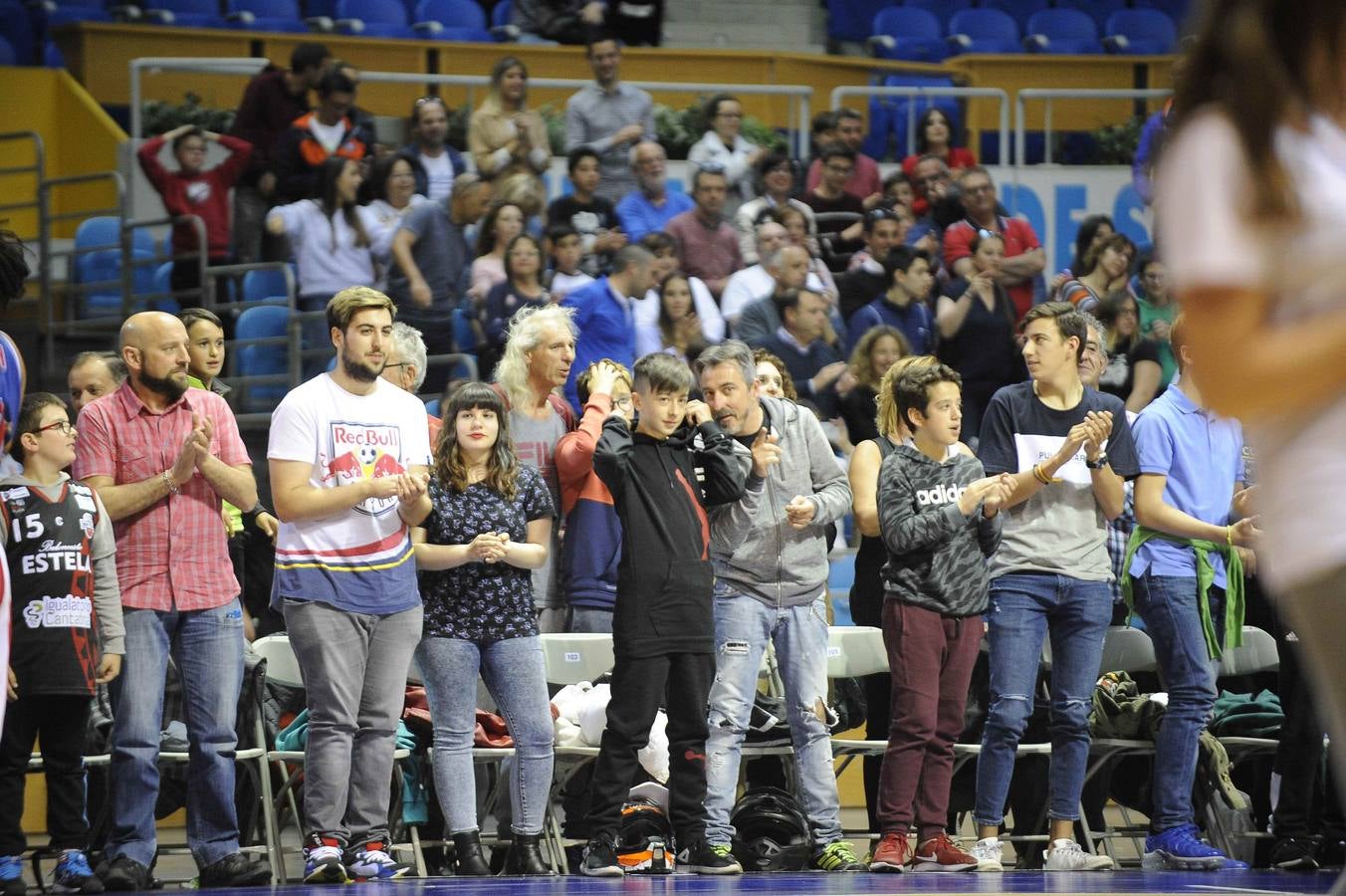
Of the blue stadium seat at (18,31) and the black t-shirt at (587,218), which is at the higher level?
the blue stadium seat at (18,31)

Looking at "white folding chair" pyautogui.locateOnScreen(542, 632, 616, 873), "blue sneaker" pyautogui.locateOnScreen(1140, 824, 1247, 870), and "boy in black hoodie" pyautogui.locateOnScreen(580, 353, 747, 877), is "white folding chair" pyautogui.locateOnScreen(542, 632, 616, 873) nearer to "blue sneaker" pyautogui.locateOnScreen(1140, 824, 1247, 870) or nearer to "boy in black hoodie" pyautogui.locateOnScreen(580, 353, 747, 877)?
"boy in black hoodie" pyautogui.locateOnScreen(580, 353, 747, 877)

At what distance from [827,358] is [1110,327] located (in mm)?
1600

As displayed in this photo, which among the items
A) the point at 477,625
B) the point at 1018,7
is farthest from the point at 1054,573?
the point at 1018,7

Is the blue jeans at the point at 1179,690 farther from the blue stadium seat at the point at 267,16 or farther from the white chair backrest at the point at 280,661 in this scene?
the blue stadium seat at the point at 267,16

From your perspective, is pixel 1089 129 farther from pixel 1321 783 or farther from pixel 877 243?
pixel 1321 783

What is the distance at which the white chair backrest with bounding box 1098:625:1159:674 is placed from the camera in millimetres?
7434

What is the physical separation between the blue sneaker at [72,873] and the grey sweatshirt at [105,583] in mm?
679

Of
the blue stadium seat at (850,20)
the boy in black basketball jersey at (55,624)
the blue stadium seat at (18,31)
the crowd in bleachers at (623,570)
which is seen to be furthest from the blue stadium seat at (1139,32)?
the boy in black basketball jersey at (55,624)

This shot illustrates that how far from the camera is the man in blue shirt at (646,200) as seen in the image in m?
10.4

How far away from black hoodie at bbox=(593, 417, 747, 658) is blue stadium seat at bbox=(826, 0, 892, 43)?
31.1ft

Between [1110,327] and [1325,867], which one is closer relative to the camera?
[1325,867]

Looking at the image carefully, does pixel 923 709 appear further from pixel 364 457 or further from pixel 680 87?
pixel 680 87

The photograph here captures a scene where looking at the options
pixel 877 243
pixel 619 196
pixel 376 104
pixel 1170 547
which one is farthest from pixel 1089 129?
pixel 1170 547

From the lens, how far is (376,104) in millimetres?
12609
